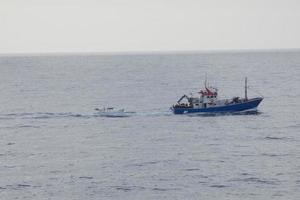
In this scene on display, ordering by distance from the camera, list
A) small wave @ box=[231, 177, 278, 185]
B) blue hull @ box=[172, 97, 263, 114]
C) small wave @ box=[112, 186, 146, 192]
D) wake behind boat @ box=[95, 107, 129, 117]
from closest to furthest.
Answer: small wave @ box=[112, 186, 146, 192], small wave @ box=[231, 177, 278, 185], wake behind boat @ box=[95, 107, 129, 117], blue hull @ box=[172, 97, 263, 114]

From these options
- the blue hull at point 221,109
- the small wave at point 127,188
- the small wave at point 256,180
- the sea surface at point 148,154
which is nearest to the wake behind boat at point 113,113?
the sea surface at point 148,154

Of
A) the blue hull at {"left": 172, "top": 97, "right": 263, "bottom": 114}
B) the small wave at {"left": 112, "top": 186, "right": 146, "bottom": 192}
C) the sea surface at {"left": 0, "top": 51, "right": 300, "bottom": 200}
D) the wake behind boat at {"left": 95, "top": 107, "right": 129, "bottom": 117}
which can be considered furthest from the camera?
the blue hull at {"left": 172, "top": 97, "right": 263, "bottom": 114}

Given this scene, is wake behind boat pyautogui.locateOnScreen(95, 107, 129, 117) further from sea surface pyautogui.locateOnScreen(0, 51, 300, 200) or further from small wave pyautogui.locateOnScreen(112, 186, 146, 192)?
small wave pyautogui.locateOnScreen(112, 186, 146, 192)

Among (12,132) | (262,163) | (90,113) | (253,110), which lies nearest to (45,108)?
(90,113)

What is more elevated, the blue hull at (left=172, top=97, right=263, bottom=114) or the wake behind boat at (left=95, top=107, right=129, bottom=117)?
Answer: the blue hull at (left=172, top=97, right=263, bottom=114)

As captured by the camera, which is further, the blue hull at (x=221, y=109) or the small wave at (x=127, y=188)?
the blue hull at (x=221, y=109)

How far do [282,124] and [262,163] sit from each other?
33.3 m

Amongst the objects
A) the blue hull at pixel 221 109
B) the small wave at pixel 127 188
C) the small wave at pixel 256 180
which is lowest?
the small wave at pixel 127 188

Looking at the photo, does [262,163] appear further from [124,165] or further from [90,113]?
[90,113]

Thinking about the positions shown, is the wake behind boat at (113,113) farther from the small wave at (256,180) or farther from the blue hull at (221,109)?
the small wave at (256,180)

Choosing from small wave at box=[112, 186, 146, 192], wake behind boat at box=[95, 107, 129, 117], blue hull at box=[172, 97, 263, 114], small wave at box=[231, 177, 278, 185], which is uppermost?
blue hull at box=[172, 97, 263, 114]

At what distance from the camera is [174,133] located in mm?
90312

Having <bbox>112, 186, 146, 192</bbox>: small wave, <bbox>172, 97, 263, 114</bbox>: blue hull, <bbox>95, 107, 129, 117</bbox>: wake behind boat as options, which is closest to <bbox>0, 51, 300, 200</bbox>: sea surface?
<bbox>112, 186, 146, 192</bbox>: small wave

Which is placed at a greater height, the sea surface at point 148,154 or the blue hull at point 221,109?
the blue hull at point 221,109
